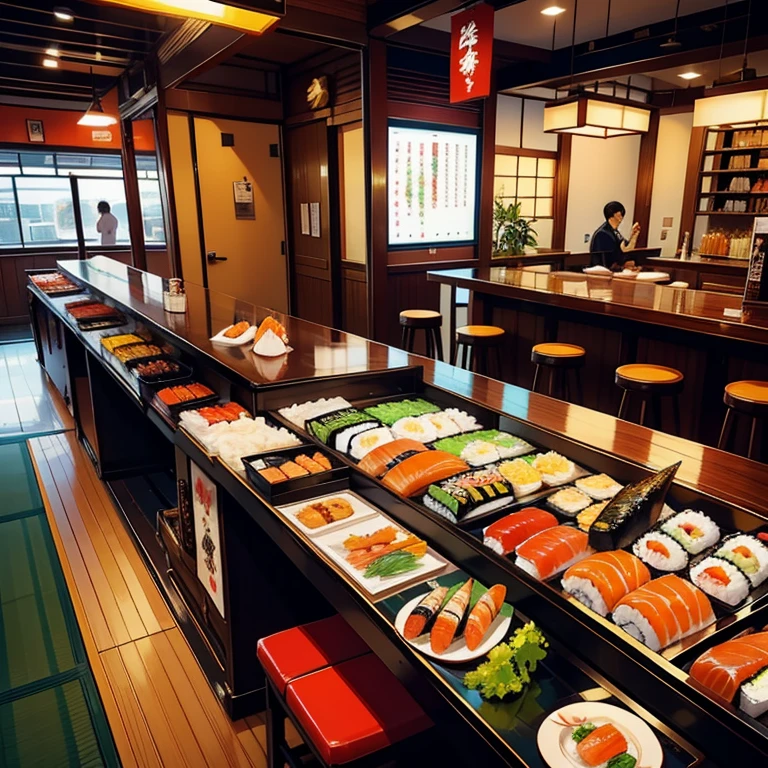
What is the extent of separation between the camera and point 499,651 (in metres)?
1.18

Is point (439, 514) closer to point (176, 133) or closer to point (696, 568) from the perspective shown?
point (696, 568)

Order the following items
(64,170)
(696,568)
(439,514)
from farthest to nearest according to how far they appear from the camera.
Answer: (64,170) → (439,514) → (696,568)

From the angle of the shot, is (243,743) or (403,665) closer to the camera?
(403,665)

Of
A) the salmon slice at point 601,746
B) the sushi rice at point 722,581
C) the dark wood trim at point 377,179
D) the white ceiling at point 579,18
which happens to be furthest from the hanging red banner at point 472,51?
the salmon slice at point 601,746

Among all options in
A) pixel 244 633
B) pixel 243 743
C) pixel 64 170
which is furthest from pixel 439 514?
pixel 64 170

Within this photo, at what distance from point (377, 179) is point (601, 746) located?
594 centimetres

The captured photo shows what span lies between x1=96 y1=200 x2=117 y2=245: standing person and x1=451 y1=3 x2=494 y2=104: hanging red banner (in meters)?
7.14

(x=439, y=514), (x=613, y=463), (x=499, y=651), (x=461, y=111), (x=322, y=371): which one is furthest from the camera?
(x=461, y=111)

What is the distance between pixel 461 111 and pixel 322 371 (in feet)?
18.1

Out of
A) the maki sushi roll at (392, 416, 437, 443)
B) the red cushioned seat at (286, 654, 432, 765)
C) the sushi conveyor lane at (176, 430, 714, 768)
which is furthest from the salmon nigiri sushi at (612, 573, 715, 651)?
the maki sushi roll at (392, 416, 437, 443)

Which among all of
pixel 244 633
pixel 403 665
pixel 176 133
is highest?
pixel 176 133

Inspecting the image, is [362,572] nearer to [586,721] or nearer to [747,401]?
[586,721]

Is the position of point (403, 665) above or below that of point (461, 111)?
below

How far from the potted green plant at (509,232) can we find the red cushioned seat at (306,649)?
7.08 m
